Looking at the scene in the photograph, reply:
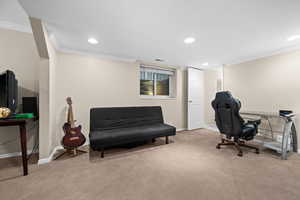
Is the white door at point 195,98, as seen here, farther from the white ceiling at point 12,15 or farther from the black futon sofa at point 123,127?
the white ceiling at point 12,15

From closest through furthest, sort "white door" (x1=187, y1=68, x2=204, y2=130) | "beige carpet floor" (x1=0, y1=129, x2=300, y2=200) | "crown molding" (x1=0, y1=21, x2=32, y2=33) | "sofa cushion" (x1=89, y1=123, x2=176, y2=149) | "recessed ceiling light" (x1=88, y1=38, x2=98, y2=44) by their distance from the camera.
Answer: "beige carpet floor" (x1=0, y1=129, x2=300, y2=200), "crown molding" (x1=0, y1=21, x2=32, y2=33), "sofa cushion" (x1=89, y1=123, x2=176, y2=149), "recessed ceiling light" (x1=88, y1=38, x2=98, y2=44), "white door" (x1=187, y1=68, x2=204, y2=130)

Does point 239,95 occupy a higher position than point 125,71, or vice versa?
point 125,71

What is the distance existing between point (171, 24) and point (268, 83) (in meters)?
2.77

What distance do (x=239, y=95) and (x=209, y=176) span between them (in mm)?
2709

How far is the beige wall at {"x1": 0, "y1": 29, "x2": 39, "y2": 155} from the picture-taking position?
2115 millimetres

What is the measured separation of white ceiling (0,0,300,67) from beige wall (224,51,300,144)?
0.33 m

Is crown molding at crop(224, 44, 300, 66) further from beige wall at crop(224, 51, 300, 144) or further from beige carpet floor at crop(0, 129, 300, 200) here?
beige carpet floor at crop(0, 129, 300, 200)

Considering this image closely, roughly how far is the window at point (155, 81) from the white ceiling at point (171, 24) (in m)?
1.06

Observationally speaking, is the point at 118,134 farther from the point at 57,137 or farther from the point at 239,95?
the point at 239,95

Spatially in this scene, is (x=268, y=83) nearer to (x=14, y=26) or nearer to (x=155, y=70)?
(x=155, y=70)

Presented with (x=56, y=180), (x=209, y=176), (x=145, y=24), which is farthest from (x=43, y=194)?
(x=145, y=24)

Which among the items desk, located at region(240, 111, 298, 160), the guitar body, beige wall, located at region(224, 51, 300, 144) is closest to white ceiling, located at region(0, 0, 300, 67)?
beige wall, located at region(224, 51, 300, 144)

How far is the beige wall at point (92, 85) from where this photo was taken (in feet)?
8.80

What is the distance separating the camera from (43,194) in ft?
4.45
